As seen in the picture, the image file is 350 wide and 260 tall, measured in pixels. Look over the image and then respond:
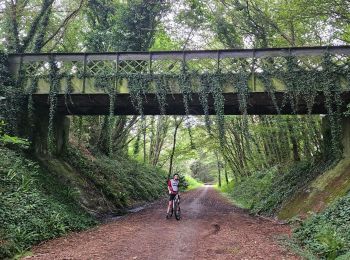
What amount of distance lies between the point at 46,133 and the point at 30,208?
7442mm

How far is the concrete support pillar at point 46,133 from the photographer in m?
16.6

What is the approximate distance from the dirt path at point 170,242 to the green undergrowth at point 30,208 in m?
0.45

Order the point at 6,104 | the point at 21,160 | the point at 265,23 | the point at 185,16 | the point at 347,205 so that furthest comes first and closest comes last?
the point at 185,16, the point at 265,23, the point at 6,104, the point at 21,160, the point at 347,205

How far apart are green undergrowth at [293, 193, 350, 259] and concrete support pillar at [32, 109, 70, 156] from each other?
11456mm

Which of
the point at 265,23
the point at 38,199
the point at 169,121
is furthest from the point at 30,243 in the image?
the point at 169,121

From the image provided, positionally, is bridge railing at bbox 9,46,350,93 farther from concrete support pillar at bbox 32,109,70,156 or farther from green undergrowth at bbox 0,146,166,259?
green undergrowth at bbox 0,146,166,259

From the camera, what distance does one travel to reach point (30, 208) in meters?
10.4

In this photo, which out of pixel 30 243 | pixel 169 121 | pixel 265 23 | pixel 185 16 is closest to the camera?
pixel 30 243

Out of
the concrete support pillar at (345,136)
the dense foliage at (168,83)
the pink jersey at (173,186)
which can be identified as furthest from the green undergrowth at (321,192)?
the pink jersey at (173,186)

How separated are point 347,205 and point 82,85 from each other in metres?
10.5

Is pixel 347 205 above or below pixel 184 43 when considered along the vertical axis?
below

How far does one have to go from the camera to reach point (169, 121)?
34.8 meters

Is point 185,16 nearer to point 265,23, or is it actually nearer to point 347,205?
point 265,23

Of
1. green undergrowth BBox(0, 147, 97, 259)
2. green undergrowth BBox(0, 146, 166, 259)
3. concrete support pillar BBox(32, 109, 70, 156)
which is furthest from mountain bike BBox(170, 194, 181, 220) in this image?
concrete support pillar BBox(32, 109, 70, 156)
